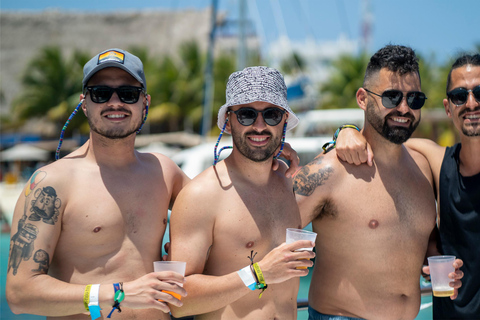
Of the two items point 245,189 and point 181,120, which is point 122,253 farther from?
point 181,120

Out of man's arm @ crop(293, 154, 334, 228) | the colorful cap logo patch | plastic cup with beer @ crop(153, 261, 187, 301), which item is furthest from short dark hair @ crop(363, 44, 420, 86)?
plastic cup with beer @ crop(153, 261, 187, 301)

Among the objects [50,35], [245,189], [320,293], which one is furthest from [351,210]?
[50,35]

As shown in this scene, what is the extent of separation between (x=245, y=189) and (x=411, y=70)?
1247mm

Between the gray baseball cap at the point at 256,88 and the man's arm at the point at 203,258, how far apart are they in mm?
488

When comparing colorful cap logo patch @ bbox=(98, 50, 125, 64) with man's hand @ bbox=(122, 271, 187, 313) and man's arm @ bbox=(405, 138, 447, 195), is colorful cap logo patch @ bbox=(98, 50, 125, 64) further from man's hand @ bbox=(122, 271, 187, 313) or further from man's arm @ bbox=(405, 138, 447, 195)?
man's arm @ bbox=(405, 138, 447, 195)

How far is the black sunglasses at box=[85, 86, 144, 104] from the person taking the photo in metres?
2.21

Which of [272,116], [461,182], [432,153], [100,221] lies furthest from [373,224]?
[100,221]

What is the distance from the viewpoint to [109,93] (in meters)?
2.22

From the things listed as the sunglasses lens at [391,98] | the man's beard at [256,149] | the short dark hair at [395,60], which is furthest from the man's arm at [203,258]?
the short dark hair at [395,60]

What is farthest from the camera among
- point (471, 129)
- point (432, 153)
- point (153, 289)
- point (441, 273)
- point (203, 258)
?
point (432, 153)

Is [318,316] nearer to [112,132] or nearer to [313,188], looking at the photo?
[313,188]

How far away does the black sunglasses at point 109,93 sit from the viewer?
87.2 inches

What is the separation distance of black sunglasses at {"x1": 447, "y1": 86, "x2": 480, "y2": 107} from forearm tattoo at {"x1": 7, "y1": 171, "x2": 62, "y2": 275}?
7.81ft

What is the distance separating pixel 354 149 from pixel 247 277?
42.4 inches
